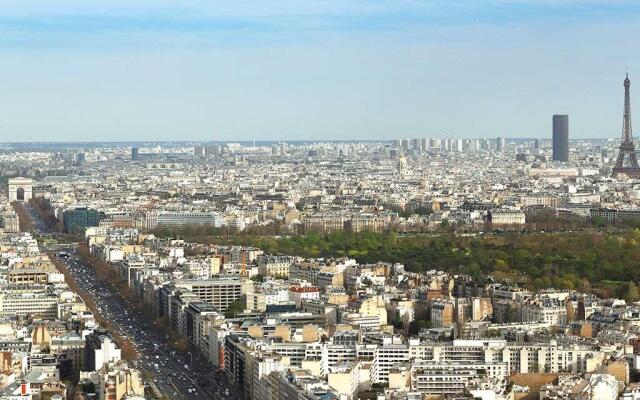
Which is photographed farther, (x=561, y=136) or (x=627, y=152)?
(x=561, y=136)

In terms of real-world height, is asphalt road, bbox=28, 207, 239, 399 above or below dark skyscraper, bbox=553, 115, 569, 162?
below

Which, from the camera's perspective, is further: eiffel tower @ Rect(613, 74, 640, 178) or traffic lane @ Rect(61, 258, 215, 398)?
eiffel tower @ Rect(613, 74, 640, 178)

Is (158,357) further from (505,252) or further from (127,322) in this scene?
(505,252)

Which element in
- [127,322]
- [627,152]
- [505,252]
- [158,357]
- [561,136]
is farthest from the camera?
[561,136]

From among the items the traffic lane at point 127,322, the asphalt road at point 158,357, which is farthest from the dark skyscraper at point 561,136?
the asphalt road at point 158,357

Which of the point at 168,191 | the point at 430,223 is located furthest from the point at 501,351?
the point at 168,191

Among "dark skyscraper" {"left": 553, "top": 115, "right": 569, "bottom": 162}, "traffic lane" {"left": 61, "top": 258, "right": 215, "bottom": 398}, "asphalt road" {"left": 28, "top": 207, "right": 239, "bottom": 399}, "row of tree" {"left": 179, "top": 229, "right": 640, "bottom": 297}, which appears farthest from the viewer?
"dark skyscraper" {"left": 553, "top": 115, "right": 569, "bottom": 162}

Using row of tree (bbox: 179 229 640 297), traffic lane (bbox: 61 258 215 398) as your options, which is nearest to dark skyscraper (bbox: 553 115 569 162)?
row of tree (bbox: 179 229 640 297)

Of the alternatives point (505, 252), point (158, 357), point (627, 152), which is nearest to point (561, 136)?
point (627, 152)

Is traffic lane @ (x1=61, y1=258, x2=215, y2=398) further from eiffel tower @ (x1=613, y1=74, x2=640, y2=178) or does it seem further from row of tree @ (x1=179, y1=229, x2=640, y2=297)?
eiffel tower @ (x1=613, y1=74, x2=640, y2=178)
